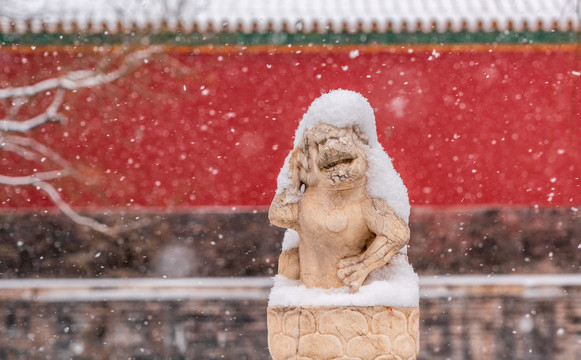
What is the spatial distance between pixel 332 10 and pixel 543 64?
73.1 inches

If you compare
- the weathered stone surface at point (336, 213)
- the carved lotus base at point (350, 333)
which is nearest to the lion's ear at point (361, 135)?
the weathered stone surface at point (336, 213)

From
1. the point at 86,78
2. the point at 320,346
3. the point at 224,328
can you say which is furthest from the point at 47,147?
the point at 320,346

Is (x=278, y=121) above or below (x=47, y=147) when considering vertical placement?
above

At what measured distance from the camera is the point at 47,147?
6.59 m

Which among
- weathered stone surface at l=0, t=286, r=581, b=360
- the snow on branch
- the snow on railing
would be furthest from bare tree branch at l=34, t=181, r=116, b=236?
weathered stone surface at l=0, t=286, r=581, b=360

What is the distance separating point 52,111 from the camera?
6332 millimetres

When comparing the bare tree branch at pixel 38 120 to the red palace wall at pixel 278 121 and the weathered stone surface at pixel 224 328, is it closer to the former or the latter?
the red palace wall at pixel 278 121

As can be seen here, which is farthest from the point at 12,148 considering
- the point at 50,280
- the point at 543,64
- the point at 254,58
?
the point at 543,64

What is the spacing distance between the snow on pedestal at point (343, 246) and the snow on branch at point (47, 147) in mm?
4161

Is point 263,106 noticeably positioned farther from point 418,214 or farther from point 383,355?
point 383,355

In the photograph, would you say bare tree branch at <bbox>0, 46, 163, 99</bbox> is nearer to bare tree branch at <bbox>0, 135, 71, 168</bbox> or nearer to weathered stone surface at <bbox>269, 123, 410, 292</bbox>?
bare tree branch at <bbox>0, 135, 71, 168</bbox>

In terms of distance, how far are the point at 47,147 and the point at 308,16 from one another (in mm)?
2546

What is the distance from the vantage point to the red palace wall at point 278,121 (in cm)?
646

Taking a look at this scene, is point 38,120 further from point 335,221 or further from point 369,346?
point 369,346
